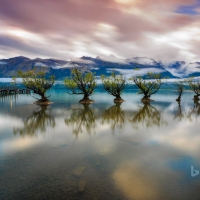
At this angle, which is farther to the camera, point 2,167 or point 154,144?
point 154,144

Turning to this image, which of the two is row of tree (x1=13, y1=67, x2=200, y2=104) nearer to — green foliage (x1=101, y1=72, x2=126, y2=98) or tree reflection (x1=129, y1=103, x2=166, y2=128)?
green foliage (x1=101, y1=72, x2=126, y2=98)

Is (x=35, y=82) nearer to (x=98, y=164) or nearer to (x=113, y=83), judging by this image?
(x=113, y=83)

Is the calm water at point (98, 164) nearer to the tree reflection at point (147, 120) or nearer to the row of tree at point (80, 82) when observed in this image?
the tree reflection at point (147, 120)

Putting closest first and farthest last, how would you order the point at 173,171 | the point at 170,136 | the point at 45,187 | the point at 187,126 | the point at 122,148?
the point at 45,187
the point at 173,171
the point at 122,148
the point at 170,136
the point at 187,126

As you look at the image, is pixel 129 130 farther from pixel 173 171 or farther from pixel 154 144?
pixel 173 171

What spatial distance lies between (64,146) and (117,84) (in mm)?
39114

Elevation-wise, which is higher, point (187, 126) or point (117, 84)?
point (117, 84)

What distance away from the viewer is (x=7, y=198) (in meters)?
9.30

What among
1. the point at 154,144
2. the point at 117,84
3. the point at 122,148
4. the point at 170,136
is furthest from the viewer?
the point at 117,84

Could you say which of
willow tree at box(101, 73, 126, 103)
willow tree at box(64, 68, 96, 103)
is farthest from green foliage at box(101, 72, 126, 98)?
→ willow tree at box(64, 68, 96, 103)

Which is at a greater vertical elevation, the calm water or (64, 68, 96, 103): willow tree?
(64, 68, 96, 103): willow tree

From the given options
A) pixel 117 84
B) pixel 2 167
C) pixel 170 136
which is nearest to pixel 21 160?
pixel 2 167

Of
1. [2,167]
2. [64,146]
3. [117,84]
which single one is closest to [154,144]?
[64,146]

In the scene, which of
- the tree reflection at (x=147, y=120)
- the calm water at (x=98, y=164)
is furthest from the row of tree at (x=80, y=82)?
the calm water at (x=98, y=164)
